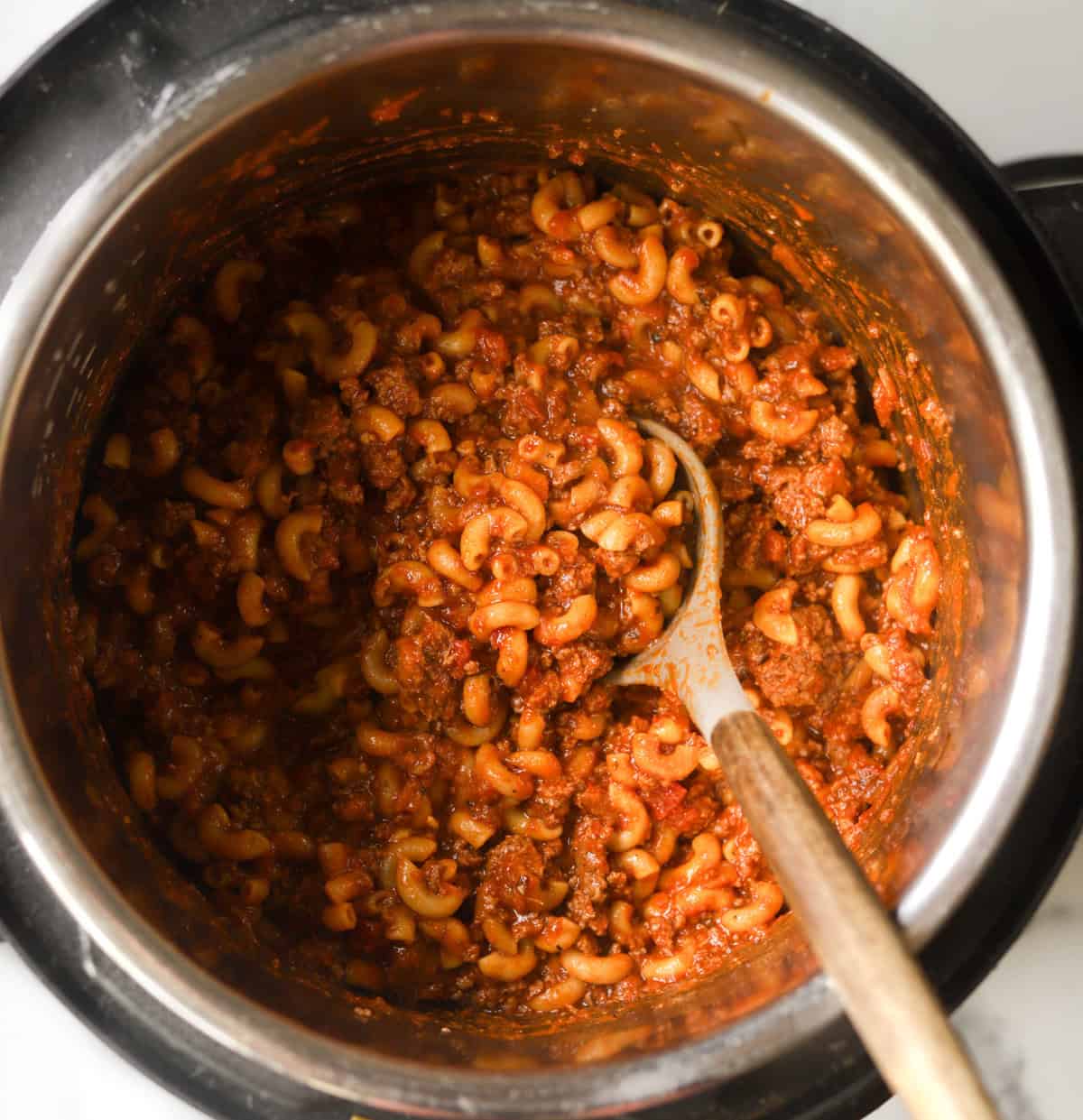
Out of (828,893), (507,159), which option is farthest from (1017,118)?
(828,893)

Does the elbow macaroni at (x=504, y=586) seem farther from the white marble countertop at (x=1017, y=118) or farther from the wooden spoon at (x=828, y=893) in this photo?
the white marble countertop at (x=1017, y=118)

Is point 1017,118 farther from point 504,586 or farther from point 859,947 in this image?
point 859,947

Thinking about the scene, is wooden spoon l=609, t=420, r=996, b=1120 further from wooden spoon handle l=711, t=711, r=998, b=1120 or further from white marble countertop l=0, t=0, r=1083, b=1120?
white marble countertop l=0, t=0, r=1083, b=1120

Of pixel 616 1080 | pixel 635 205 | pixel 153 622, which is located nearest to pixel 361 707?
pixel 153 622

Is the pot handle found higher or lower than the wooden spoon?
higher

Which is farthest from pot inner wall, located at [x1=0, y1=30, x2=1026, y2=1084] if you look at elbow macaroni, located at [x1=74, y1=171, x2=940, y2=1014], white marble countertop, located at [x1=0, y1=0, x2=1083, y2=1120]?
white marble countertop, located at [x1=0, y1=0, x2=1083, y2=1120]

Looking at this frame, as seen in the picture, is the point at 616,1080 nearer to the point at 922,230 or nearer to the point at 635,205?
the point at 922,230

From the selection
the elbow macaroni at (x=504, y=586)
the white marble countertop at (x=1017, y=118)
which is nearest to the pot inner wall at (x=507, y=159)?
the elbow macaroni at (x=504, y=586)

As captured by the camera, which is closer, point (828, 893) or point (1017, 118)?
point (828, 893)
